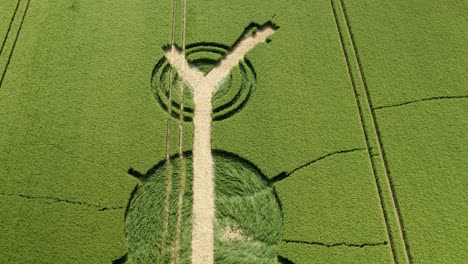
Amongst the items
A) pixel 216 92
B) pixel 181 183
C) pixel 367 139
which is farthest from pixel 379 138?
pixel 181 183

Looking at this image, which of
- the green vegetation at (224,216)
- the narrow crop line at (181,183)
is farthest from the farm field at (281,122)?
the green vegetation at (224,216)

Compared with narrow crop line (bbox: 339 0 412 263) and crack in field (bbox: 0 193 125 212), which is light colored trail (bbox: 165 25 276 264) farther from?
narrow crop line (bbox: 339 0 412 263)

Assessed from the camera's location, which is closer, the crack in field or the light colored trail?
the light colored trail

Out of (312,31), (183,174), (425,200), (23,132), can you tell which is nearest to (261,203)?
(183,174)

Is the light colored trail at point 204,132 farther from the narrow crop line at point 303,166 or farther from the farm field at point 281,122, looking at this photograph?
the narrow crop line at point 303,166

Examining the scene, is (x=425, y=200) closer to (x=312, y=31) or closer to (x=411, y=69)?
(x=411, y=69)

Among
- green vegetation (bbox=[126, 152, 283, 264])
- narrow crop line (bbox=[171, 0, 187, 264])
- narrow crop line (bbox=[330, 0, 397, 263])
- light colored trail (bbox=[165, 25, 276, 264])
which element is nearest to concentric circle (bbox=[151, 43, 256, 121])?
narrow crop line (bbox=[171, 0, 187, 264])

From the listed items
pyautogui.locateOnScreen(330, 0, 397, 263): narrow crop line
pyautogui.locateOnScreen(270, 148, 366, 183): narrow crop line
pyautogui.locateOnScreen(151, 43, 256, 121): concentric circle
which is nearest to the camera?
pyautogui.locateOnScreen(330, 0, 397, 263): narrow crop line
